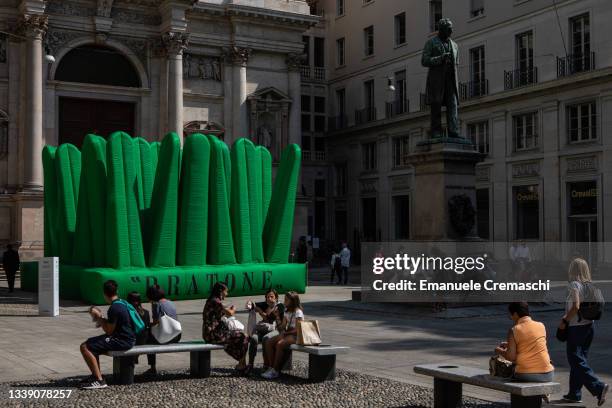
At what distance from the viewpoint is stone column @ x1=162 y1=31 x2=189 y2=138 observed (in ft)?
137

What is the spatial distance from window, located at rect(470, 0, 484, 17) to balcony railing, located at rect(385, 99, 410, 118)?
6.60 meters

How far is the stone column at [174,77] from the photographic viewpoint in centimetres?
4184

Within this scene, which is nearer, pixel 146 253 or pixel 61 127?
pixel 146 253

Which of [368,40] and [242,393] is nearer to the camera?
[242,393]

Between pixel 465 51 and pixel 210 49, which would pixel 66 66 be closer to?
pixel 210 49

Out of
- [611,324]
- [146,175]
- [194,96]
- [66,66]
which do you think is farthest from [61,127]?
[611,324]

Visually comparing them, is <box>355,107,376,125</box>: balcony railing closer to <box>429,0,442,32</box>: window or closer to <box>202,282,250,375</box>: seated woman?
<box>429,0,442,32</box>: window

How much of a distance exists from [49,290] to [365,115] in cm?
3417

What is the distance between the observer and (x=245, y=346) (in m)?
12.0

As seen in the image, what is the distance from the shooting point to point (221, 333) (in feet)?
39.3

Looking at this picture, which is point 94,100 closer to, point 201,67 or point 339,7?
point 201,67

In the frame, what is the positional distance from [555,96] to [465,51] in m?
7.33

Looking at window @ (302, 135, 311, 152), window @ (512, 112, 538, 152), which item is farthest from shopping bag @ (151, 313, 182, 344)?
window @ (302, 135, 311, 152)

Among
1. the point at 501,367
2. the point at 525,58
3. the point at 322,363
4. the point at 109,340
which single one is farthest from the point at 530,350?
the point at 525,58
